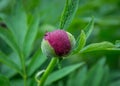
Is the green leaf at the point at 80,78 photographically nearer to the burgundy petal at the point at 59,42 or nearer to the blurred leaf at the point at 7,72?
the blurred leaf at the point at 7,72

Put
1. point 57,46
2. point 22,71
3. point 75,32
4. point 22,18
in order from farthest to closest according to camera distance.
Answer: point 75,32 < point 22,18 < point 22,71 < point 57,46

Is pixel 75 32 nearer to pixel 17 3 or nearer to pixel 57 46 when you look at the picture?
pixel 17 3

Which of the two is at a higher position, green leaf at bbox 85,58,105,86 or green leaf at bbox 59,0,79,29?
green leaf at bbox 59,0,79,29

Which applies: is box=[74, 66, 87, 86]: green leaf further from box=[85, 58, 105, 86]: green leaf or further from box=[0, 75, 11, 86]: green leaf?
box=[0, 75, 11, 86]: green leaf

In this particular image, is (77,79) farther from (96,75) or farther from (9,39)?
(9,39)

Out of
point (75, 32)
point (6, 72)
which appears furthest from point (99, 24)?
point (6, 72)

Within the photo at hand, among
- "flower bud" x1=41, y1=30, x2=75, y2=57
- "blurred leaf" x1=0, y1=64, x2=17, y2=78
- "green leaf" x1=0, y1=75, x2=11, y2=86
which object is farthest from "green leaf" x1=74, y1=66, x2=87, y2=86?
"flower bud" x1=41, y1=30, x2=75, y2=57

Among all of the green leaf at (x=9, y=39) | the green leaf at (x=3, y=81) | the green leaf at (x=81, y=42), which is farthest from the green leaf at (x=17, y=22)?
the green leaf at (x=81, y=42)
